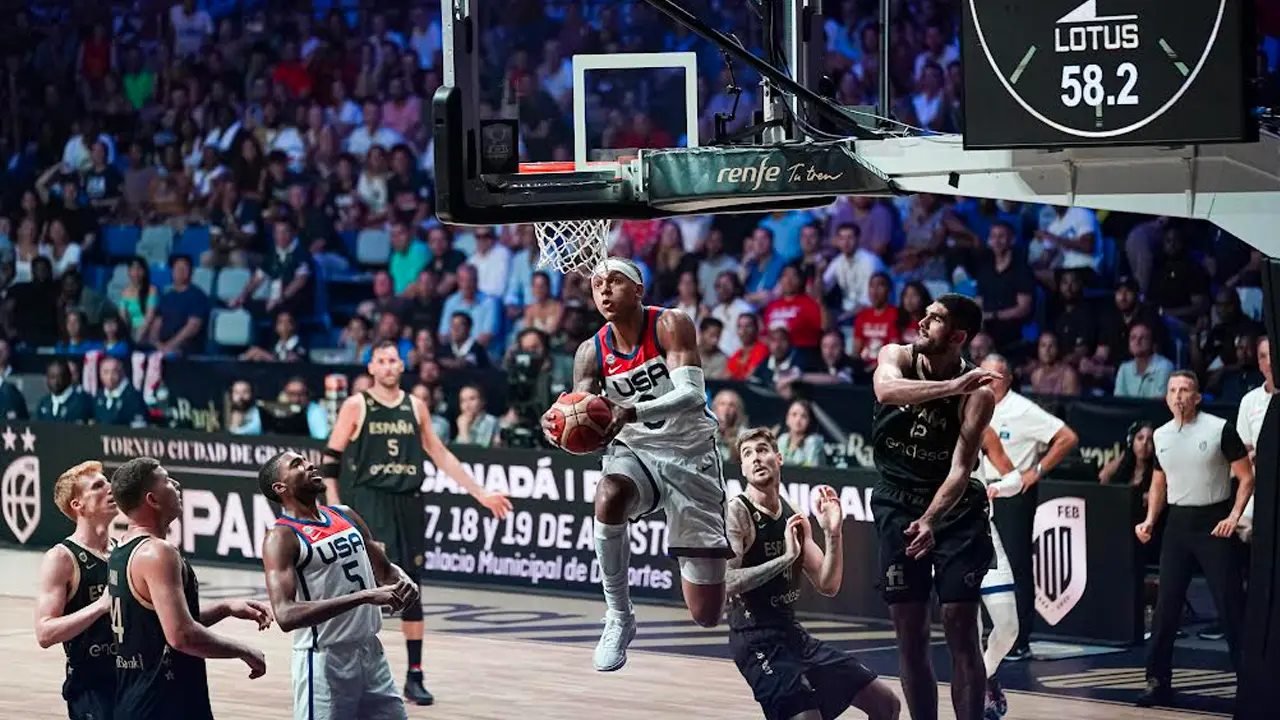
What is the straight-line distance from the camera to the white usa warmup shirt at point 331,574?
8086 mm

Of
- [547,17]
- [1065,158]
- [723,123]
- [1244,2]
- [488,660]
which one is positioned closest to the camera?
[1244,2]

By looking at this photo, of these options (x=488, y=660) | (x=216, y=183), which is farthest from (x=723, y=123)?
(x=216, y=183)

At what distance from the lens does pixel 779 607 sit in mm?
9172

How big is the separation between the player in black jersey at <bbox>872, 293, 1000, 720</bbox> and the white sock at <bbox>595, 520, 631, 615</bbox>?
1322mm

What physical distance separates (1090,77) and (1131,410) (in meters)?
6.18

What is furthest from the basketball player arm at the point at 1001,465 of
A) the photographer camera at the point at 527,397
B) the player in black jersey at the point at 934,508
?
the photographer camera at the point at 527,397

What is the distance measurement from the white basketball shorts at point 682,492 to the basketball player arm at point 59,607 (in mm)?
2211

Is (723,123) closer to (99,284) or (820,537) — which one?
(820,537)

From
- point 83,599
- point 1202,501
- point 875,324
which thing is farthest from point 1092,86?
point 875,324

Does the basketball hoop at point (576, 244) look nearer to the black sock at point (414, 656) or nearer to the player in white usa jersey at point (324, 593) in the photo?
the player in white usa jersey at point (324, 593)

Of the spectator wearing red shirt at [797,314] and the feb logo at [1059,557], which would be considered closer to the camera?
the feb logo at [1059,557]

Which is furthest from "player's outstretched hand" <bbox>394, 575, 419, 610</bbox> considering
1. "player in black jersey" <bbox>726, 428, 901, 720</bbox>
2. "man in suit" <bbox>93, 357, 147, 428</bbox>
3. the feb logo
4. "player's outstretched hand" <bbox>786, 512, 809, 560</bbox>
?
"man in suit" <bbox>93, 357, 147, 428</bbox>

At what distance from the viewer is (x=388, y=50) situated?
19.9 metres

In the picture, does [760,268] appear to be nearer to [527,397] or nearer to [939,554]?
[527,397]
